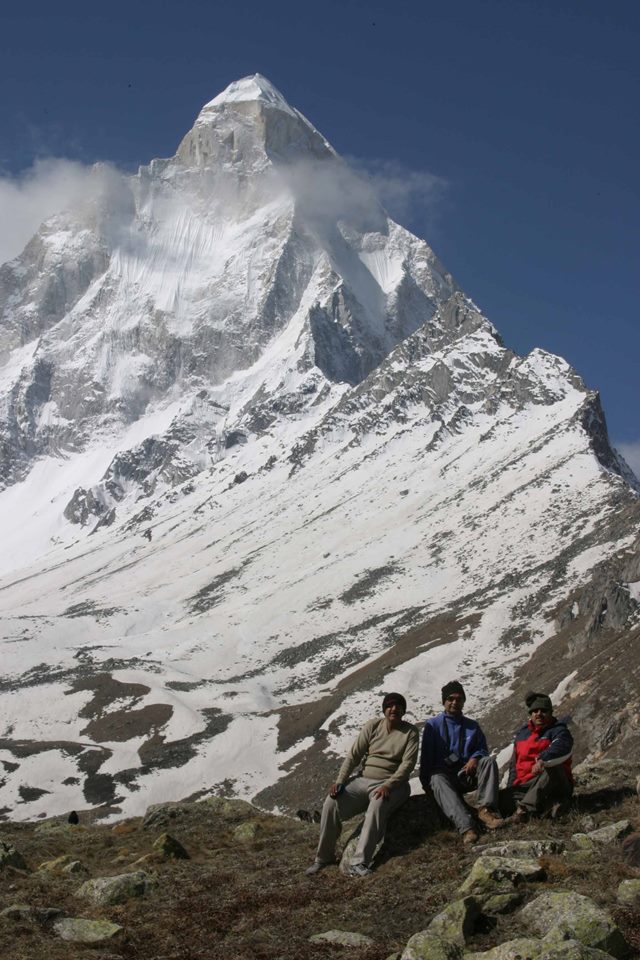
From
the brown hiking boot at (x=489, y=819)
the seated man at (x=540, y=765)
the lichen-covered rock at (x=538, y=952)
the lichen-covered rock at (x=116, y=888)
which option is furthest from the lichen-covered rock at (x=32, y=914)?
the seated man at (x=540, y=765)

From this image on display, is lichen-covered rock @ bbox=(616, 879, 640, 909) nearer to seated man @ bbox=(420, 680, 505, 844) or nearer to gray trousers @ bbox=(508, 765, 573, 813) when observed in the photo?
seated man @ bbox=(420, 680, 505, 844)

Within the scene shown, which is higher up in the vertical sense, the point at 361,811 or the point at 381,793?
the point at 381,793

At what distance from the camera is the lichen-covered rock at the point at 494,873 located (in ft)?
44.7

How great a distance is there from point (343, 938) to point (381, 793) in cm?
348

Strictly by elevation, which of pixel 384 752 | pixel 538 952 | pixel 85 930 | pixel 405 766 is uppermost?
pixel 85 930

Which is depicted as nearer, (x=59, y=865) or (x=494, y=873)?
(x=494, y=873)

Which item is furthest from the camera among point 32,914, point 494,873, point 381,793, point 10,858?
point 10,858

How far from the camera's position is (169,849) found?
2072cm

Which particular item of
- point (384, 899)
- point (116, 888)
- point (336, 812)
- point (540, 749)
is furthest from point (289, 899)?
point (540, 749)

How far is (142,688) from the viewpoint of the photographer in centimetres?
11606

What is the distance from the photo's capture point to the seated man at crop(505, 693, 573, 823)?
1700 cm

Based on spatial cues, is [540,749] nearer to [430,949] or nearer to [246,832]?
[430,949]

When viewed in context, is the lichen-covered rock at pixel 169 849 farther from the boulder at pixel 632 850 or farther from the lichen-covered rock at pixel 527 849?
the boulder at pixel 632 850

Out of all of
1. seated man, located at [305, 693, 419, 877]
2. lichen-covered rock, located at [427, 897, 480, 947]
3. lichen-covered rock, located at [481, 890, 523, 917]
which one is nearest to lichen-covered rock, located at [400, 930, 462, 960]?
lichen-covered rock, located at [427, 897, 480, 947]
